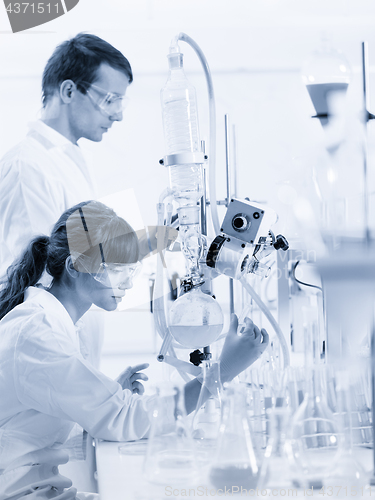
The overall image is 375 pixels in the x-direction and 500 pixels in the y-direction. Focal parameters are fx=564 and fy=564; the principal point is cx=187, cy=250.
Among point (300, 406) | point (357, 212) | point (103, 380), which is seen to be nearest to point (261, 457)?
point (300, 406)

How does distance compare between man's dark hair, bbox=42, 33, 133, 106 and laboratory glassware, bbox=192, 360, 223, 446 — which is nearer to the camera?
laboratory glassware, bbox=192, 360, 223, 446

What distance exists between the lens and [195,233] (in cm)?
116

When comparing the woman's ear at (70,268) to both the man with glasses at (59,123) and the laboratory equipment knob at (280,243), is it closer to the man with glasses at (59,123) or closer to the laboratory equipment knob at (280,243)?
the man with glasses at (59,123)

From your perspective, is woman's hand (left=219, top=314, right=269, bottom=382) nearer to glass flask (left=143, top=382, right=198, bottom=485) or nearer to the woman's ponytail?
glass flask (left=143, top=382, right=198, bottom=485)

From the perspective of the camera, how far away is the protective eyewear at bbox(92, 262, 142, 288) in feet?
4.43

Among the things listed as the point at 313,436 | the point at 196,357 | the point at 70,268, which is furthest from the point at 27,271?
the point at 313,436

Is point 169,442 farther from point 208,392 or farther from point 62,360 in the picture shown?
point 62,360

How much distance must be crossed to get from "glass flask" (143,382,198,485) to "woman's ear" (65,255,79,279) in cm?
52

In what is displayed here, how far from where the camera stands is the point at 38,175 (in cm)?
182

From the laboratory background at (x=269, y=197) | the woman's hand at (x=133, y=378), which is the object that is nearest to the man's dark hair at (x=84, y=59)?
the laboratory background at (x=269, y=197)

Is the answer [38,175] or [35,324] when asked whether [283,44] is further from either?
[35,324]

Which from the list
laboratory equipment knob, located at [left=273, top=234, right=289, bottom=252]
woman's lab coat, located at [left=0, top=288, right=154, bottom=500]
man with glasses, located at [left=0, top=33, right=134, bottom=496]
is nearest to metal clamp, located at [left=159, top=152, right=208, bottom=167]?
laboratory equipment knob, located at [left=273, top=234, right=289, bottom=252]

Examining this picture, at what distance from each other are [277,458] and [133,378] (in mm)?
679

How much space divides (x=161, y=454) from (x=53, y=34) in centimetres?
330
